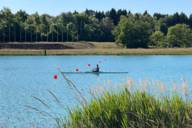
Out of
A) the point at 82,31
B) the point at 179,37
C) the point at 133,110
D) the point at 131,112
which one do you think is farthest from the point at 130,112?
the point at 82,31

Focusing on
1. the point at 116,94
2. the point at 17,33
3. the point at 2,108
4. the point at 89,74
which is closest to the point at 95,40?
the point at 17,33

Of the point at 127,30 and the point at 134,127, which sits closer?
the point at 134,127

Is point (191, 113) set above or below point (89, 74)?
above

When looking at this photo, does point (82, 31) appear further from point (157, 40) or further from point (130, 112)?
point (130, 112)

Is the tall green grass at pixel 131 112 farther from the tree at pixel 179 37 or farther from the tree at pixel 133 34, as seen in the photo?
the tree at pixel 179 37

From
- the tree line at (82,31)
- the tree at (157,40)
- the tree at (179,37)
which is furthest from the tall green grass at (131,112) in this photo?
the tree at (179,37)

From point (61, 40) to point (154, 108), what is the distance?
17223 centimetres

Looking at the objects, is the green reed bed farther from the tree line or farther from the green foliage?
the tree line

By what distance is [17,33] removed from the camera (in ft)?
581

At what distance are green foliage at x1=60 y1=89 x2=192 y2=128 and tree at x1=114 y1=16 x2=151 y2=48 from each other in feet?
515

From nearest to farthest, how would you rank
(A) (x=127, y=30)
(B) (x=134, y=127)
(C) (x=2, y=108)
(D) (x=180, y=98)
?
(B) (x=134, y=127) < (D) (x=180, y=98) < (C) (x=2, y=108) < (A) (x=127, y=30)

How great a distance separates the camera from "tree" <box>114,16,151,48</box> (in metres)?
170

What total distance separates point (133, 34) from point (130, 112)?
15943 centimetres

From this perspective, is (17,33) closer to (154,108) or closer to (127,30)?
(127,30)
